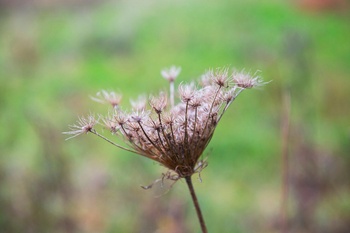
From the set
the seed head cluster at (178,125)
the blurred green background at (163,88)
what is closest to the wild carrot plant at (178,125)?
the seed head cluster at (178,125)

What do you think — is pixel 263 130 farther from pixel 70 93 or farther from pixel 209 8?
pixel 209 8

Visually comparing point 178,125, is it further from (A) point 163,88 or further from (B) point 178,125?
(A) point 163,88

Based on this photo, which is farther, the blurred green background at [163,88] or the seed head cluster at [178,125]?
the blurred green background at [163,88]

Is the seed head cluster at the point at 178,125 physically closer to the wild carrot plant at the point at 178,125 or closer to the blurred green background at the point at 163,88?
the wild carrot plant at the point at 178,125

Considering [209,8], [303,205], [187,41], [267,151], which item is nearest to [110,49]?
[187,41]

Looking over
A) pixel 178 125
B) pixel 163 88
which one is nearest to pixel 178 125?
pixel 178 125

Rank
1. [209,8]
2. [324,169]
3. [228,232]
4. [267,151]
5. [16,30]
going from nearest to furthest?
[324,169] → [228,232] → [267,151] → [209,8] → [16,30]
